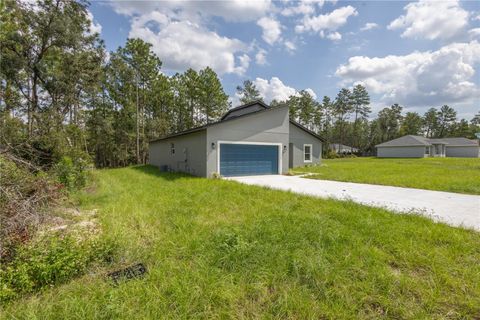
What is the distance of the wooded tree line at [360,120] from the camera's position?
38.9 m

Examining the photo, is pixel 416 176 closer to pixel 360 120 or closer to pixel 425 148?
pixel 425 148

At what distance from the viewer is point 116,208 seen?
5.33 m

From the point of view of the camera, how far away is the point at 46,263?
2.53 m

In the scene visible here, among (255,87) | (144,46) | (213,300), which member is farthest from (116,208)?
(255,87)

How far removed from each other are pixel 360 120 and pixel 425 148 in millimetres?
15042

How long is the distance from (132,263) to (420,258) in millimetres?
3971

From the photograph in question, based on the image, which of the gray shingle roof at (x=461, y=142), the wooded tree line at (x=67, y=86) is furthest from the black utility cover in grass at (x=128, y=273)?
the gray shingle roof at (x=461, y=142)

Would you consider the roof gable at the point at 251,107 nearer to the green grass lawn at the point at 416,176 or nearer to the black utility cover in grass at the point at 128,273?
the green grass lawn at the point at 416,176

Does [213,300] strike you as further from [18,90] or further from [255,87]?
[255,87]

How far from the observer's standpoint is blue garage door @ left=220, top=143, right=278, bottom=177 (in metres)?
11.4

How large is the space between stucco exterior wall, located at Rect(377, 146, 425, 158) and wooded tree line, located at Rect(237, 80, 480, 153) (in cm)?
943

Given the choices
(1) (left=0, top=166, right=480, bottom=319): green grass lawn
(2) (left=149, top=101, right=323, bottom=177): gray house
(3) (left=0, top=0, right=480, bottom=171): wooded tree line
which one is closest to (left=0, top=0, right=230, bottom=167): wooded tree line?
(3) (left=0, top=0, right=480, bottom=171): wooded tree line

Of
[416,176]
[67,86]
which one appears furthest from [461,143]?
[67,86]

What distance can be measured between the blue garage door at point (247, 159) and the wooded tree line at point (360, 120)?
2429cm
